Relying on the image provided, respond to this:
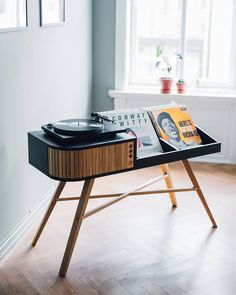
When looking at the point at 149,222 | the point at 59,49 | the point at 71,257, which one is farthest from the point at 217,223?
the point at 59,49

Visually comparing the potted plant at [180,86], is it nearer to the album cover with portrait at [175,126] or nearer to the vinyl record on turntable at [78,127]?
the album cover with portrait at [175,126]

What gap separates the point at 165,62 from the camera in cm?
525

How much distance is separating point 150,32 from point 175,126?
2.00 meters

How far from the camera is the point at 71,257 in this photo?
326cm

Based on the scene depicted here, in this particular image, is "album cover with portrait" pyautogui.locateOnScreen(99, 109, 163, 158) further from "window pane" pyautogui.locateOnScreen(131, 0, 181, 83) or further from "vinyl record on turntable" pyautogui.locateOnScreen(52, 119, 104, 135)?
"window pane" pyautogui.locateOnScreen(131, 0, 181, 83)

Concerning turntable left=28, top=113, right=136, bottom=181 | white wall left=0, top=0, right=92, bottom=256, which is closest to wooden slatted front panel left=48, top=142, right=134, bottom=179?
turntable left=28, top=113, right=136, bottom=181

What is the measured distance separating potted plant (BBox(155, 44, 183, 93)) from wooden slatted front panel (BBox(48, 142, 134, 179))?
87.4 inches

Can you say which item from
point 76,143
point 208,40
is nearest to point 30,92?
point 76,143

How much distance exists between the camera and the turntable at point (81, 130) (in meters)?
2.90

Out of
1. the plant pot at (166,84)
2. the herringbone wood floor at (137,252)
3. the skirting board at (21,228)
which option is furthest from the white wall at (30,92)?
the plant pot at (166,84)

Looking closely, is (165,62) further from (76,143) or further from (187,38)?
(76,143)

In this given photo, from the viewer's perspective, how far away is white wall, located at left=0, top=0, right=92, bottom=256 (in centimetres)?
320

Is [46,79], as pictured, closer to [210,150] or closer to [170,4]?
[210,150]

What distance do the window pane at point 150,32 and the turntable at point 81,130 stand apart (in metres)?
2.30
